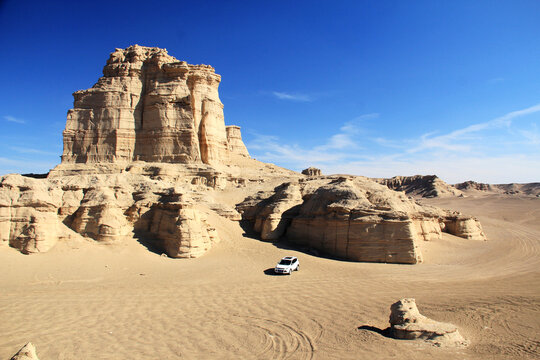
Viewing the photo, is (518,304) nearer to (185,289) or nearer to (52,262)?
(185,289)

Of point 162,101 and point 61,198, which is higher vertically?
point 162,101

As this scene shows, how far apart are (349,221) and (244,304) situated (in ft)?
30.5

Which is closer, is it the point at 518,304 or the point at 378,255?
the point at 518,304

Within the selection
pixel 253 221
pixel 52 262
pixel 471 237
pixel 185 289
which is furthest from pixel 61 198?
pixel 471 237

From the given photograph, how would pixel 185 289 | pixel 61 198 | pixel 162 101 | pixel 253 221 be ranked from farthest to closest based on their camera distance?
pixel 162 101
pixel 253 221
pixel 61 198
pixel 185 289

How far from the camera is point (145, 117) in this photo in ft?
122

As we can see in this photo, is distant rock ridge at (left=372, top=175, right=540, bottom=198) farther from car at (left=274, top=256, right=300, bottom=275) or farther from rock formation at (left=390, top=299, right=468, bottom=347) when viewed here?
rock formation at (left=390, top=299, right=468, bottom=347)

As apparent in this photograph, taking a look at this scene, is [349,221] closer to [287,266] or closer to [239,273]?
[287,266]

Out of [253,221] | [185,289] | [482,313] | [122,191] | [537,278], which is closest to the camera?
[482,313]

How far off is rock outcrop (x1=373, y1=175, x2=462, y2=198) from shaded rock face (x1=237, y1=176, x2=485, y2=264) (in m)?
60.8

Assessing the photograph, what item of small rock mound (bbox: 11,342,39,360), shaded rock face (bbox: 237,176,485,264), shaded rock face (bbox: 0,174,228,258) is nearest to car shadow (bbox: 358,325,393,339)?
small rock mound (bbox: 11,342,39,360)

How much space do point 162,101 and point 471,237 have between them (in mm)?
31716

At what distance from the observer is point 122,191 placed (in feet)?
67.6

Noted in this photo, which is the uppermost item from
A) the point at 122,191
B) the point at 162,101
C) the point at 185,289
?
the point at 162,101
